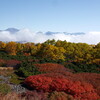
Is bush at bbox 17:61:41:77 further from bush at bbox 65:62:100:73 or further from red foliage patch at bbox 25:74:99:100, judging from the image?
red foliage patch at bbox 25:74:99:100

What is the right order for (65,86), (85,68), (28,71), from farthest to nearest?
1. (85,68)
2. (28,71)
3. (65,86)

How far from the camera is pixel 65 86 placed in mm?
15148

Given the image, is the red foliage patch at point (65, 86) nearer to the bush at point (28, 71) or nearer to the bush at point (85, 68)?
the bush at point (28, 71)

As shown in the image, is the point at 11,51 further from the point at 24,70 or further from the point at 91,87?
the point at 91,87

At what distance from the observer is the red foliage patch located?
48.7ft

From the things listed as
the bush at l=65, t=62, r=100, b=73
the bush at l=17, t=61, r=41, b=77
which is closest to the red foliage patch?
the bush at l=17, t=61, r=41, b=77

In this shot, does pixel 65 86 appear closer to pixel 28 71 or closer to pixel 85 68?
pixel 28 71

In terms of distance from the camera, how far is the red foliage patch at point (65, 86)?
48.7ft

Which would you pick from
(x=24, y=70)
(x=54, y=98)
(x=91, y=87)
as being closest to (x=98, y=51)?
(x=24, y=70)

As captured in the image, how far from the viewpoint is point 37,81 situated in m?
16.4

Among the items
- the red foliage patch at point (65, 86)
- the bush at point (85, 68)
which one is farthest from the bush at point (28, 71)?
the red foliage patch at point (65, 86)

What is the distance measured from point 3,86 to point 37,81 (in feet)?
10.2

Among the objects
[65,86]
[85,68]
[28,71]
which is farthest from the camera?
[85,68]

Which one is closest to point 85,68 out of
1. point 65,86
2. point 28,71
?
point 28,71
